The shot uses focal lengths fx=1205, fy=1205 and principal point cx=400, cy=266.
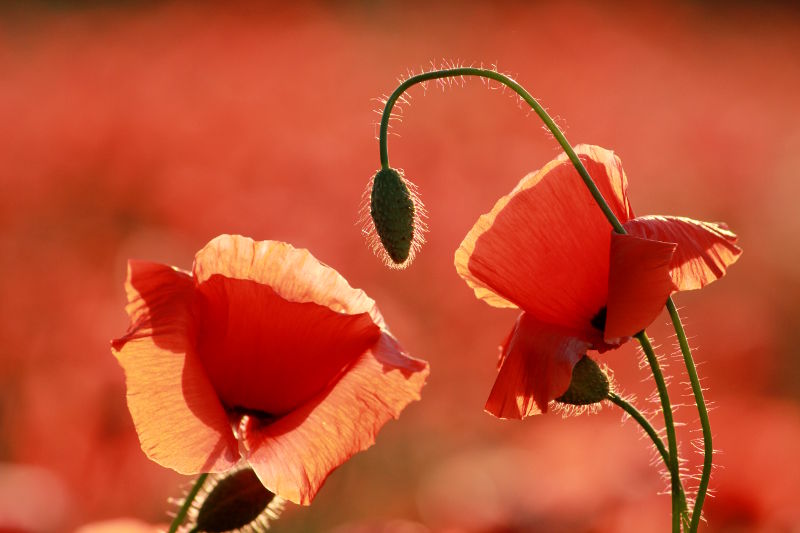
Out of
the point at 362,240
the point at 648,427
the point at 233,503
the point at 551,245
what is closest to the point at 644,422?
the point at 648,427

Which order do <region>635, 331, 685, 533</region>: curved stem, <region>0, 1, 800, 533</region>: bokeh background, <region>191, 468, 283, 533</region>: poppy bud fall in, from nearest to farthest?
<region>635, 331, 685, 533</region>: curved stem
<region>191, 468, 283, 533</region>: poppy bud
<region>0, 1, 800, 533</region>: bokeh background

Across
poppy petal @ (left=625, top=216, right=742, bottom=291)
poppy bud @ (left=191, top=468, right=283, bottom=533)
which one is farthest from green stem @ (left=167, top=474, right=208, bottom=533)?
poppy petal @ (left=625, top=216, right=742, bottom=291)

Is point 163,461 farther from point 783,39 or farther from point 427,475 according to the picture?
point 783,39

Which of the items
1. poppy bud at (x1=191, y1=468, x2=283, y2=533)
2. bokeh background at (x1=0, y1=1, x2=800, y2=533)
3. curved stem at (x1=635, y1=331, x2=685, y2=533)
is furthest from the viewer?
bokeh background at (x1=0, y1=1, x2=800, y2=533)

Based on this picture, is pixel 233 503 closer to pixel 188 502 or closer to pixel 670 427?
pixel 188 502

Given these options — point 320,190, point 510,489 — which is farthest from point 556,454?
point 320,190

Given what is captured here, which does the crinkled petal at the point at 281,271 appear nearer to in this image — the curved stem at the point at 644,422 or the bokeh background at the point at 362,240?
the curved stem at the point at 644,422

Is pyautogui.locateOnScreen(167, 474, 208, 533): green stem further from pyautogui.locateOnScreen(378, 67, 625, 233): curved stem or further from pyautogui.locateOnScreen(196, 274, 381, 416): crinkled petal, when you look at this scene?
pyautogui.locateOnScreen(378, 67, 625, 233): curved stem
